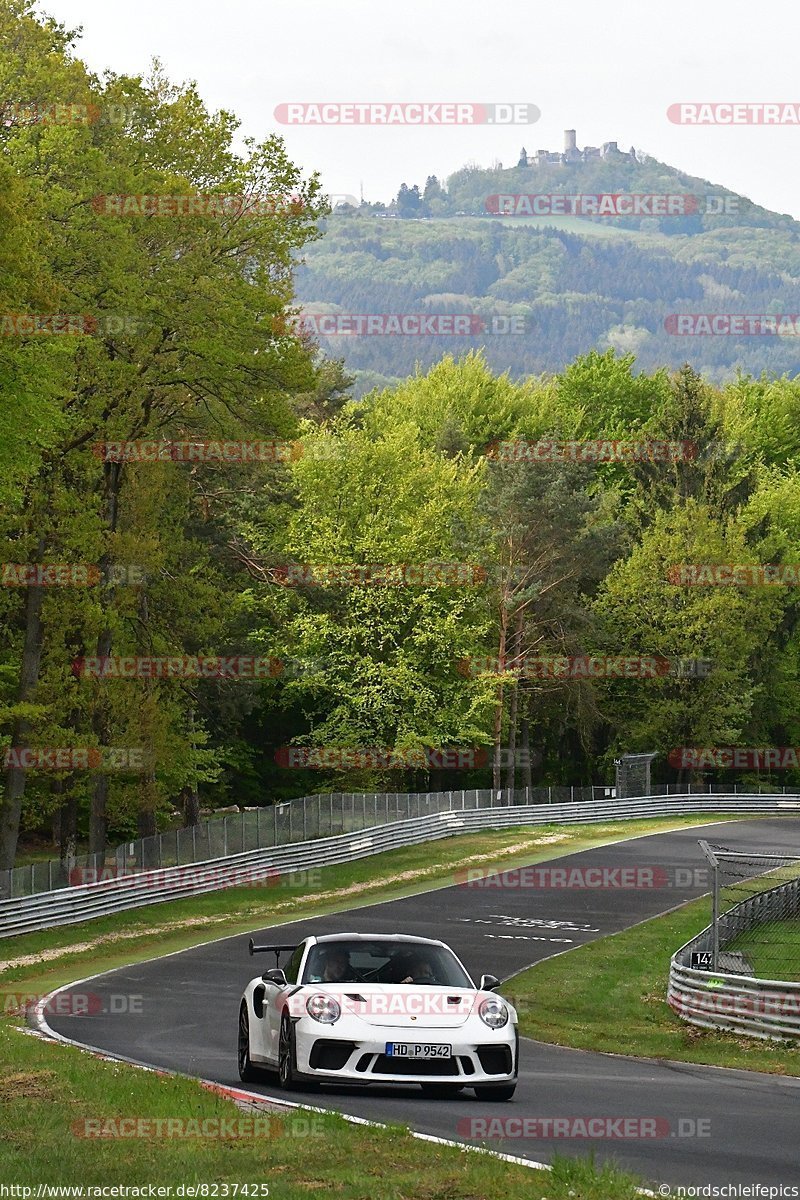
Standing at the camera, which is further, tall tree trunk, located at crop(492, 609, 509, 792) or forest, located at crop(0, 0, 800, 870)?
tall tree trunk, located at crop(492, 609, 509, 792)

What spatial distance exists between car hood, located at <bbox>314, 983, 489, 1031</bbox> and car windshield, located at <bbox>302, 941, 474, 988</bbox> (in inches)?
13.4

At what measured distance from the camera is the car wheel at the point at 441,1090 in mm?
13914

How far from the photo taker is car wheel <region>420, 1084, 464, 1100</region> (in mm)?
13914

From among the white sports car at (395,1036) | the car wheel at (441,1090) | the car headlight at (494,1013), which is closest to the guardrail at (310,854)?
the white sports car at (395,1036)

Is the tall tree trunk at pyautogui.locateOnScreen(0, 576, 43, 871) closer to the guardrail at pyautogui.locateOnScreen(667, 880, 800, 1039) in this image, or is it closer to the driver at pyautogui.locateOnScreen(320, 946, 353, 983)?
the guardrail at pyautogui.locateOnScreen(667, 880, 800, 1039)

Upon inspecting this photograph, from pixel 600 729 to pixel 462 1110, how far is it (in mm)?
79574

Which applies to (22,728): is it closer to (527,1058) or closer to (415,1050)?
(527,1058)

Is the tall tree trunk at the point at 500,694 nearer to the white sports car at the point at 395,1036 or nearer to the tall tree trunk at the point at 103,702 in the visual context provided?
the tall tree trunk at the point at 103,702

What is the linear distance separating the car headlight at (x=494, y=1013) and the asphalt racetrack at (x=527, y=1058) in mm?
639

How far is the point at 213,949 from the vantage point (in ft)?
113

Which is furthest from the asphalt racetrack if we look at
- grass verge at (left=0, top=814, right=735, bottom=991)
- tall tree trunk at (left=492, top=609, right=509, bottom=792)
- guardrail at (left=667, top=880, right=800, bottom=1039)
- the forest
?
tall tree trunk at (left=492, top=609, right=509, bottom=792)

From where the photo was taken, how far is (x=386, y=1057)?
45.1ft

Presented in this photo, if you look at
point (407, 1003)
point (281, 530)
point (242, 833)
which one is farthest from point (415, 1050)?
point (281, 530)

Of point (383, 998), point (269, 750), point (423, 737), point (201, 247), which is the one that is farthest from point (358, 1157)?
point (269, 750)
